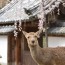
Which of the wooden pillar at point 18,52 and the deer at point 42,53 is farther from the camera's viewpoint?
the wooden pillar at point 18,52

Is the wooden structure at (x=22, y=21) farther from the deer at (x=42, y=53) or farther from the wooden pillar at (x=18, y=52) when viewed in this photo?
the deer at (x=42, y=53)

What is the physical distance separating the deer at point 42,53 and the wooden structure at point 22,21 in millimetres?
4045

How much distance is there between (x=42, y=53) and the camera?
10094mm

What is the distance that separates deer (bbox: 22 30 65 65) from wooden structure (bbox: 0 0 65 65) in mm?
4045

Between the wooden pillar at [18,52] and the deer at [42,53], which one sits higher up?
the deer at [42,53]

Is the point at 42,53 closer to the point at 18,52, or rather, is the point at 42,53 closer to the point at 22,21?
the point at 22,21

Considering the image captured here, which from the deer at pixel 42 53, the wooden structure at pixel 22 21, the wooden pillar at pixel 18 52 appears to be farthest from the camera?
the wooden pillar at pixel 18 52

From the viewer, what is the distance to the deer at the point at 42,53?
31.2ft

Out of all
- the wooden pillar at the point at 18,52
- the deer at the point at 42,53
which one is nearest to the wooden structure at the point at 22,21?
the wooden pillar at the point at 18,52

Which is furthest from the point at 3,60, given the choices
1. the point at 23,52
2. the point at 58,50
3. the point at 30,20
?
the point at 58,50

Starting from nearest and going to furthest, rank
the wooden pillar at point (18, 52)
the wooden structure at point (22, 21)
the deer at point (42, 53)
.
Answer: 1. the deer at point (42, 53)
2. the wooden structure at point (22, 21)
3. the wooden pillar at point (18, 52)

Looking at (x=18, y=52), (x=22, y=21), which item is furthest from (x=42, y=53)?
(x=18, y=52)

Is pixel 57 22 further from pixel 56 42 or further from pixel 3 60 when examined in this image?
pixel 3 60

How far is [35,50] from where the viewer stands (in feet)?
31.8
